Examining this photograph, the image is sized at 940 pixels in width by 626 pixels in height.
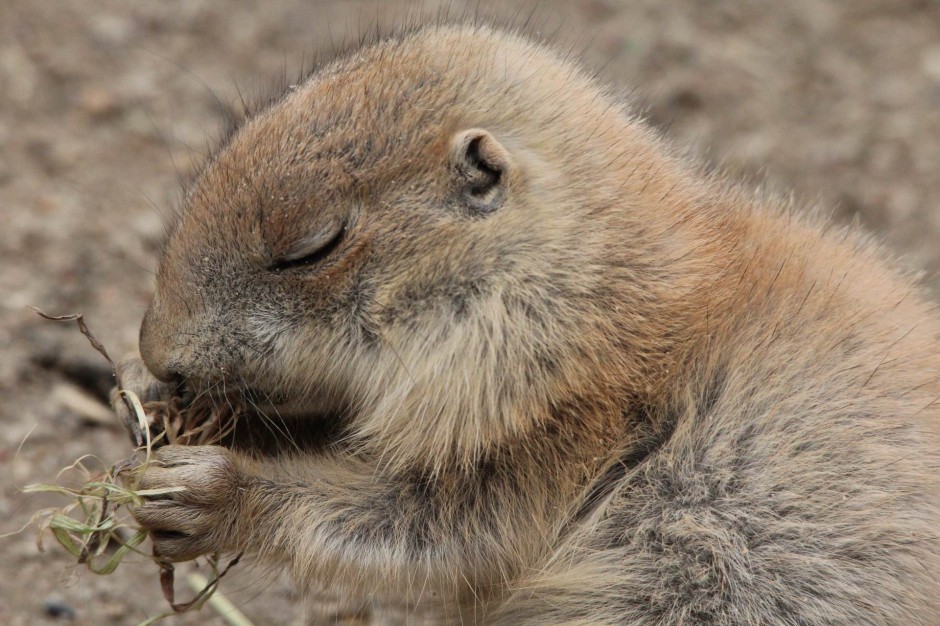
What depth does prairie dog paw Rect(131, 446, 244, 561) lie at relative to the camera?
334 cm

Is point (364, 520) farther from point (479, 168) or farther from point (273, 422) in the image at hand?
point (479, 168)

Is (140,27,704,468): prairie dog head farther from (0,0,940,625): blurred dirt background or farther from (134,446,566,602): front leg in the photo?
(0,0,940,625): blurred dirt background

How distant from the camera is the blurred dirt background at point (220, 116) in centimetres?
523

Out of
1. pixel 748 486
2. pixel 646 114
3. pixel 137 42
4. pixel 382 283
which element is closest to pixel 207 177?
pixel 382 283

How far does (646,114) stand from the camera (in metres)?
4.33

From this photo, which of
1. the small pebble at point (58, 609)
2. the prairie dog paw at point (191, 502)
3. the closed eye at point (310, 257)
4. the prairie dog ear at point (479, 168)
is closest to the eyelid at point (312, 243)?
the closed eye at point (310, 257)

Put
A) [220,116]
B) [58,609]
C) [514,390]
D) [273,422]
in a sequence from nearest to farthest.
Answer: [514,390] < [273,422] < [58,609] < [220,116]

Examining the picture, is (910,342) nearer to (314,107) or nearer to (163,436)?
(314,107)

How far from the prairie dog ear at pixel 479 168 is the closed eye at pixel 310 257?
381 mm

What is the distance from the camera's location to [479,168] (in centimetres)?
345

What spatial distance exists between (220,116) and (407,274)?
393 centimetres

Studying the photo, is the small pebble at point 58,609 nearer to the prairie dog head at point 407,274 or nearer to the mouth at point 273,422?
the mouth at point 273,422

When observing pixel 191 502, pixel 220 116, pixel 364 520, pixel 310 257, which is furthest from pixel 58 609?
pixel 220 116

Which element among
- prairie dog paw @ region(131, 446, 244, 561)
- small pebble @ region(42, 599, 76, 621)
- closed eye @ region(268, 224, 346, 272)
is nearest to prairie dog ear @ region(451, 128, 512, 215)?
closed eye @ region(268, 224, 346, 272)
